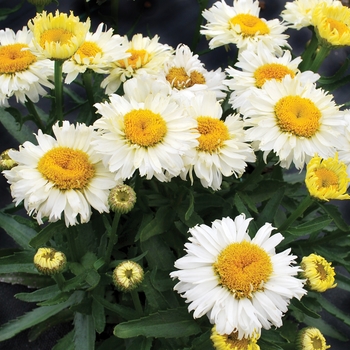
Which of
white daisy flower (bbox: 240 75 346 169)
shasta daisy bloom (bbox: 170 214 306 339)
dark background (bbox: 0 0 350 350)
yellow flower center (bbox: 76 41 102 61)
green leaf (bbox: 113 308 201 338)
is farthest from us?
dark background (bbox: 0 0 350 350)

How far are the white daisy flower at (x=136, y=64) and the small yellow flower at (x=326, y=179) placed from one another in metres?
0.49

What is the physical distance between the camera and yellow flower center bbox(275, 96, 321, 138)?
101 cm

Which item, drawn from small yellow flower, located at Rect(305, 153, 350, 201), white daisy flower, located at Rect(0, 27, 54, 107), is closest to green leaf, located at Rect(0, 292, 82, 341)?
white daisy flower, located at Rect(0, 27, 54, 107)

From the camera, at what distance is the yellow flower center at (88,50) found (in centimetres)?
112

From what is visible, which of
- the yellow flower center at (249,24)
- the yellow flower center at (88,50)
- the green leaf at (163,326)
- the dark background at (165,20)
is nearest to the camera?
the green leaf at (163,326)

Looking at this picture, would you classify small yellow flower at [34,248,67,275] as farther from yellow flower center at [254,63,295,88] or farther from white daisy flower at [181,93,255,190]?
yellow flower center at [254,63,295,88]

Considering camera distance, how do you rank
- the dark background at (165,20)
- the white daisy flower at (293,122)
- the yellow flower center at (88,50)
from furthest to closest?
the dark background at (165,20), the yellow flower center at (88,50), the white daisy flower at (293,122)

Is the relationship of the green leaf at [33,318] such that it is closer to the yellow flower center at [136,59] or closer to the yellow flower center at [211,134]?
the yellow flower center at [211,134]

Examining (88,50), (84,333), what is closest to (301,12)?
(88,50)

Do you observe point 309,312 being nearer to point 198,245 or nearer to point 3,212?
point 198,245

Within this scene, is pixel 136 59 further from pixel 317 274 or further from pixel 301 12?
pixel 317 274

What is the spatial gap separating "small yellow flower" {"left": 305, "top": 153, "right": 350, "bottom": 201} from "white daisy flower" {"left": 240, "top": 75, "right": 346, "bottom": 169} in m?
0.06

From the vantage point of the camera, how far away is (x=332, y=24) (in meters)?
1.27

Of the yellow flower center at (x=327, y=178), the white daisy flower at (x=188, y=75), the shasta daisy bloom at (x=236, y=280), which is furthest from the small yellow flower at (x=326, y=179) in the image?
the white daisy flower at (x=188, y=75)
